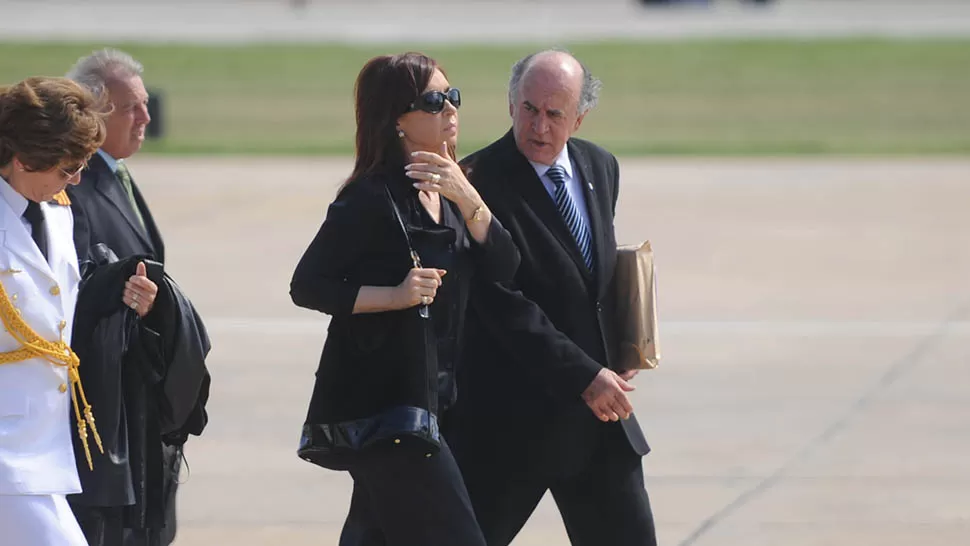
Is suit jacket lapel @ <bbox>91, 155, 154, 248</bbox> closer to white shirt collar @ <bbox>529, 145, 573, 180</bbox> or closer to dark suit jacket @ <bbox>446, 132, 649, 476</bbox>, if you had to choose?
dark suit jacket @ <bbox>446, 132, 649, 476</bbox>

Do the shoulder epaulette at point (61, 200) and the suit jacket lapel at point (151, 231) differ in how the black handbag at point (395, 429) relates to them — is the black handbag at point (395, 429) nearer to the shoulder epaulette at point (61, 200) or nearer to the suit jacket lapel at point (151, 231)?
the shoulder epaulette at point (61, 200)

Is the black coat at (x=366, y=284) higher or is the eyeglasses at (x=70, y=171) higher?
the eyeglasses at (x=70, y=171)

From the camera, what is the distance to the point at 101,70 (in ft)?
16.3

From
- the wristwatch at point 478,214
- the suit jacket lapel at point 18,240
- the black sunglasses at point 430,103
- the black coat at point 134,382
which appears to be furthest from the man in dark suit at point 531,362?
the suit jacket lapel at point 18,240

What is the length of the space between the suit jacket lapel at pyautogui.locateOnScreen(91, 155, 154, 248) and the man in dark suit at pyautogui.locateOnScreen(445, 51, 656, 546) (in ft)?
3.31

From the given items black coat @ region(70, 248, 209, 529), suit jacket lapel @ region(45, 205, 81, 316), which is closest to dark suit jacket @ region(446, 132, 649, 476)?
black coat @ region(70, 248, 209, 529)

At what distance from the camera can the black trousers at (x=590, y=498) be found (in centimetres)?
447

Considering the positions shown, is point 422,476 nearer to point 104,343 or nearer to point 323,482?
point 104,343

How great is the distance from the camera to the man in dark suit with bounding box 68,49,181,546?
13.4 ft

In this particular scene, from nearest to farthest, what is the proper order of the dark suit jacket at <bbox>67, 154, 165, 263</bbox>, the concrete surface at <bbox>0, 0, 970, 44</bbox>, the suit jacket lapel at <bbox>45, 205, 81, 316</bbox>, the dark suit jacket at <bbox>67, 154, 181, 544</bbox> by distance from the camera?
the suit jacket lapel at <bbox>45, 205, 81, 316</bbox> < the dark suit jacket at <bbox>67, 154, 181, 544</bbox> < the dark suit jacket at <bbox>67, 154, 165, 263</bbox> < the concrete surface at <bbox>0, 0, 970, 44</bbox>

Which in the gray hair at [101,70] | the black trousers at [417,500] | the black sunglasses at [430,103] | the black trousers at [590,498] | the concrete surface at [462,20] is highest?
the black sunglasses at [430,103]

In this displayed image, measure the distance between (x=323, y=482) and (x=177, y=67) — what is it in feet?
99.7

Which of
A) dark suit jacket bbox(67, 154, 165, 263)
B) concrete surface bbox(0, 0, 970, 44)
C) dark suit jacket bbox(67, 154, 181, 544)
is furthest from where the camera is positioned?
concrete surface bbox(0, 0, 970, 44)

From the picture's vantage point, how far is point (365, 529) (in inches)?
163
